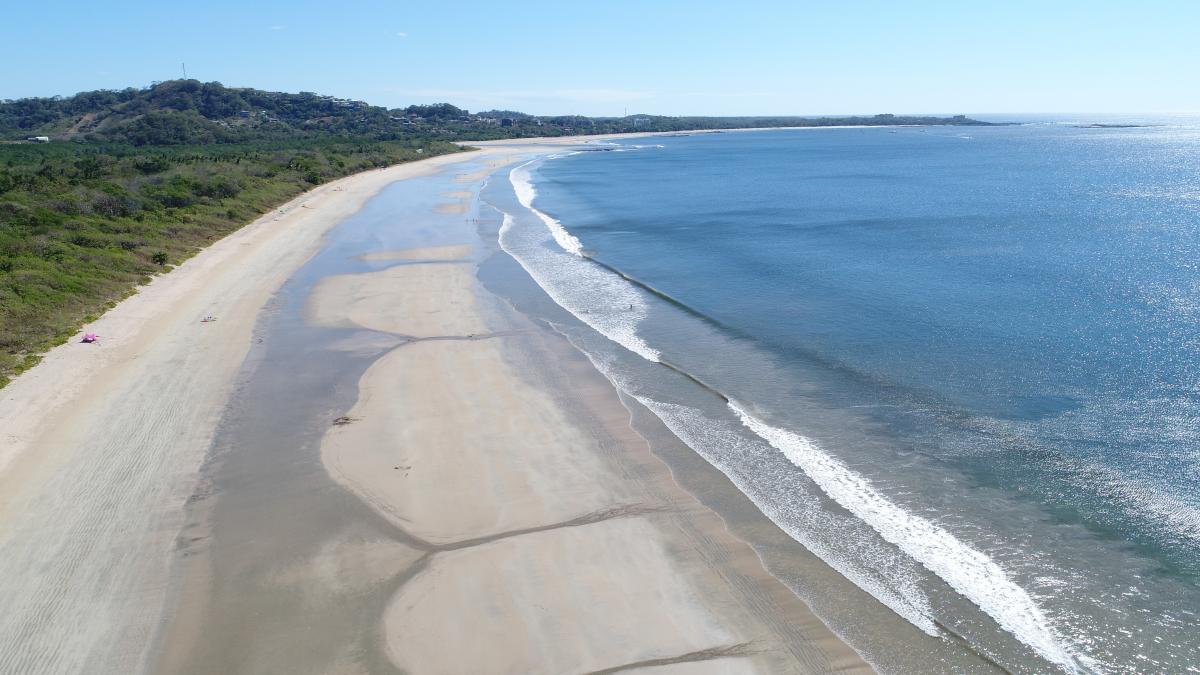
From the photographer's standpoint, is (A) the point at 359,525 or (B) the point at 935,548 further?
(A) the point at 359,525

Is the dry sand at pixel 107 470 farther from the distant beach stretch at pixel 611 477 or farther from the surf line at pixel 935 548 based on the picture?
the surf line at pixel 935 548

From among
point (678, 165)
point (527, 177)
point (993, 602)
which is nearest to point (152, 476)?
point (993, 602)

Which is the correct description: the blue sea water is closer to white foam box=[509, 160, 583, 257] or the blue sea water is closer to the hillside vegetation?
white foam box=[509, 160, 583, 257]

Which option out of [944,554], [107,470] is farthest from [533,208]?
[944,554]

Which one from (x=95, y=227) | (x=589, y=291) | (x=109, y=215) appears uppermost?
(x=109, y=215)

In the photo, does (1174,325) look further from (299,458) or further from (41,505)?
(41,505)

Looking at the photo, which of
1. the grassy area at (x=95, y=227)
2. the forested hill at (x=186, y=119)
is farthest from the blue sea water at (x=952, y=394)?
the forested hill at (x=186, y=119)

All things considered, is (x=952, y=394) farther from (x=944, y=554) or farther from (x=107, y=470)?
(x=107, y=470)
